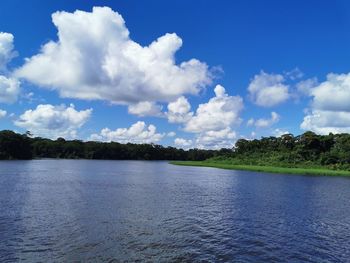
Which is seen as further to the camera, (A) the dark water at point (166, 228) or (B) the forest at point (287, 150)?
(B) the forest at point (287, 150)

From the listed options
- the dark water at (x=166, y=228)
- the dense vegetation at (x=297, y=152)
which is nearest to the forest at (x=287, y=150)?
the dense vegetation at (x=297, y=152)

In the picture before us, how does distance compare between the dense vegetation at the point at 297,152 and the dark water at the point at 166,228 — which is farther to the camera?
the dense vegetation at the point at 297,152

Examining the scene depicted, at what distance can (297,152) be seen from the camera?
144625 mm

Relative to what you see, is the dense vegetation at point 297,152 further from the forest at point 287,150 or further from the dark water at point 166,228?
the dark water at point 166,228

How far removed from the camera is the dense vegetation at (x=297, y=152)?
126562 millimetres

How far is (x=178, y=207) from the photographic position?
4069cm

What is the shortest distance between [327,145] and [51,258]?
460ft

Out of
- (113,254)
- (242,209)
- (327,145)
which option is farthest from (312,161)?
(113,254)

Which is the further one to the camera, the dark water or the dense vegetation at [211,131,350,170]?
the dense vegetation at [211,131,350,170]

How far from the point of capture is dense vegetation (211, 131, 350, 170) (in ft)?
415

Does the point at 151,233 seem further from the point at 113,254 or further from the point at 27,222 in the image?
the point at 27,222

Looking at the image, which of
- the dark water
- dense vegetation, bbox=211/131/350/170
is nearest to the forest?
dense vegetation, bbox=211/131/350/170

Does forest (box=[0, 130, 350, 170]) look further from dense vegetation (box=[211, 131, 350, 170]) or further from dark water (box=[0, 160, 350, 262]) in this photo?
dark water (box=[0, 160, 350, 262])

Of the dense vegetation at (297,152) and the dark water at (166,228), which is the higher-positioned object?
the dense vegetation at (297,152)
